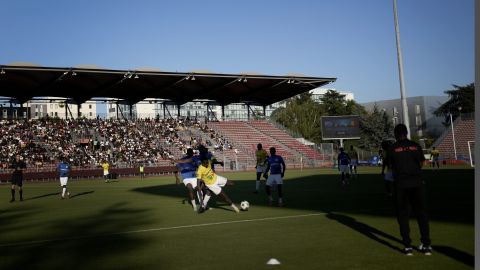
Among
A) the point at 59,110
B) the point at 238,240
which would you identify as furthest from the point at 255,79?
the point at 59,110

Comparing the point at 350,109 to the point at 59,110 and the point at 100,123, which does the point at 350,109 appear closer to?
the point at 100,123

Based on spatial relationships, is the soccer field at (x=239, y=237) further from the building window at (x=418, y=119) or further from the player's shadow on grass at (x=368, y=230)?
the building window at (x=418, y=119)

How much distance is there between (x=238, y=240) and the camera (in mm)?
10867

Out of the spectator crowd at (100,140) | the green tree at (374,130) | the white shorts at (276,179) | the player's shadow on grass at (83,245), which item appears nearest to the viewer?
the player's shadow on grass at (83,245)

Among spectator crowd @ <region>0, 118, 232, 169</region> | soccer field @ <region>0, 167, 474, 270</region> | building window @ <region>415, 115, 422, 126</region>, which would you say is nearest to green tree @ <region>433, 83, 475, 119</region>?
building window @ <region>415, 115, 422, 126</region>

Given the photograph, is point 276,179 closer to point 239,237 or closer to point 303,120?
point 239,237

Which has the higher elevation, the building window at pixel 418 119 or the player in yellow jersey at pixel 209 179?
the building window at pixel 418 119

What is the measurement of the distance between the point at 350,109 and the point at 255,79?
150 feet

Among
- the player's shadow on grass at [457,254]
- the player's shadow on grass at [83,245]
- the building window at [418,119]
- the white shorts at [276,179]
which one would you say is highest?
the building window at [418,119]

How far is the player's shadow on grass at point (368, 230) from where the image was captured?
994 cm

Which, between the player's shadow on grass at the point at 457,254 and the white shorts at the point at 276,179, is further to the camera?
the white shorts at the point at 276,179

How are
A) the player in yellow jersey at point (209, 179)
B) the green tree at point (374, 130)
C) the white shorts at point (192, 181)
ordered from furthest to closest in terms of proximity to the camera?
the green tree at point (374, 130) → the white shorts at point (192, 181) → the player in yellow jersey at point (209, 179)

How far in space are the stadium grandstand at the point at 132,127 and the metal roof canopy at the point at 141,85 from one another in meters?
0.10

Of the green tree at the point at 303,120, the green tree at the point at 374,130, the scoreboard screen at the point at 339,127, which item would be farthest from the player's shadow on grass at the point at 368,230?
the green tree at the point at 303,120
